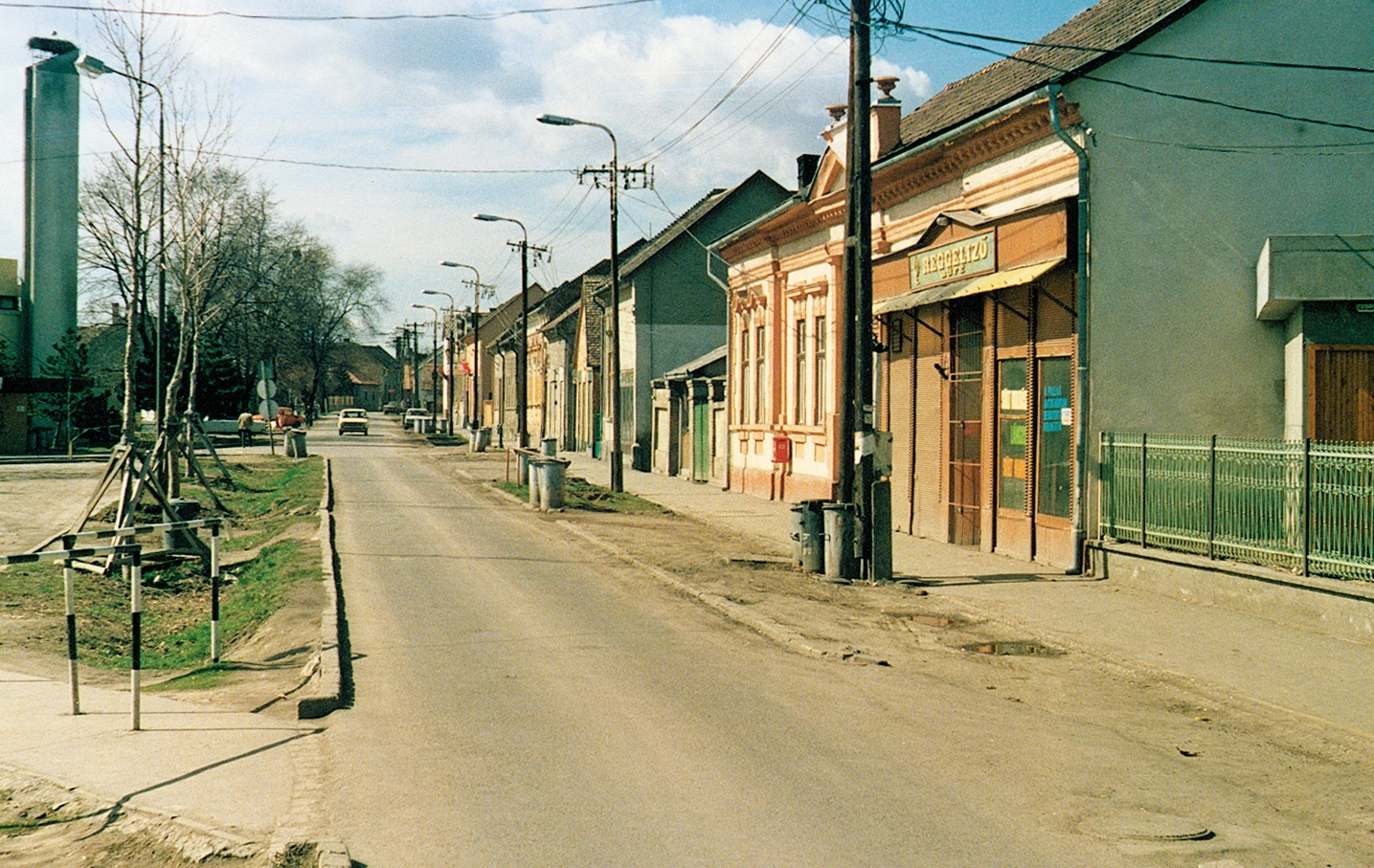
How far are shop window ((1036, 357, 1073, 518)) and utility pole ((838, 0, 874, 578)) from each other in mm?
2607

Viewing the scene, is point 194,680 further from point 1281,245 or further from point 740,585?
point 1281,245

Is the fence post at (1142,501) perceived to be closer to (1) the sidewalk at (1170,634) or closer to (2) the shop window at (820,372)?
(1) the sidewalk at (1170,634)

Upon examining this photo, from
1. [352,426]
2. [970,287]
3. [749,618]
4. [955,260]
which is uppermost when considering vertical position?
[955,260]

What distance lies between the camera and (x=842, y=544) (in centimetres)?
1554

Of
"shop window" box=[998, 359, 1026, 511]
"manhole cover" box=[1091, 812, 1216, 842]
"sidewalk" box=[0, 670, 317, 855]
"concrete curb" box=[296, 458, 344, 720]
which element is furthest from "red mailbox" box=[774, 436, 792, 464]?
"manhole cover" box=[1091, 812, 1216, 842]

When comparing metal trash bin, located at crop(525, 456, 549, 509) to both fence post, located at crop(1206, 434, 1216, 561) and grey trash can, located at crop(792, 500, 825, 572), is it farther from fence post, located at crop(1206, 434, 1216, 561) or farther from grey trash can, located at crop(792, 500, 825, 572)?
fence post, located at crop(1206, 434, 1216, 561)

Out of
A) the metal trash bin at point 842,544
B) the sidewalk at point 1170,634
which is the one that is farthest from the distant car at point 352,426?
the metal trash bin at point 842,544

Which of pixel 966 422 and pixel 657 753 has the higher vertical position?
pixel 966 422

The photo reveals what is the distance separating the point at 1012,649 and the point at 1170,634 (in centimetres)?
163

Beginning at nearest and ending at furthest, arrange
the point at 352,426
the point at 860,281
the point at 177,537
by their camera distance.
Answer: the point at 860,281 → the point at 177,537 → the point at 352,426

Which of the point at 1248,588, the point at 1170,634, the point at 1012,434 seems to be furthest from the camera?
the point at 1012,434

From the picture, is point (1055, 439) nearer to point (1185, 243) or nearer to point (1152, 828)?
point (1185, 243)

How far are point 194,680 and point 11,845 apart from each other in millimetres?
3906

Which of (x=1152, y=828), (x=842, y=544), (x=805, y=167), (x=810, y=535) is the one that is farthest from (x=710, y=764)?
(x=805, y=167)
